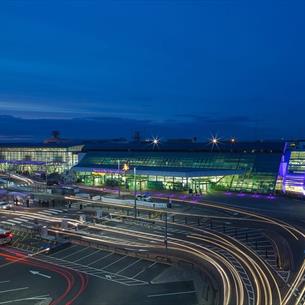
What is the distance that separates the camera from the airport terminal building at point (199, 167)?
68812 mm

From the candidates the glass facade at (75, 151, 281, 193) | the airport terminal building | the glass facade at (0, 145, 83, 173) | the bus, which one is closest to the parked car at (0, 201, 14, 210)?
the airport terminal building

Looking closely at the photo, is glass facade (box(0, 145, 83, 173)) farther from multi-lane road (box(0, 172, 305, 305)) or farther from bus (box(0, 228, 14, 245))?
bus (box(0, 228, 14, 245))

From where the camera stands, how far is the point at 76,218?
Answer: 52969 mm

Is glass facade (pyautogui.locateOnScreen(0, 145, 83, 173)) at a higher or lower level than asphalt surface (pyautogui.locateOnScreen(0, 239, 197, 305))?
higher

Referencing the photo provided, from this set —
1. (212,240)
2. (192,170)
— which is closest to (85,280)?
(212,240)

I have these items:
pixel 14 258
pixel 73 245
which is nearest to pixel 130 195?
pixel 73 245

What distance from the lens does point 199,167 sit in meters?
79.3

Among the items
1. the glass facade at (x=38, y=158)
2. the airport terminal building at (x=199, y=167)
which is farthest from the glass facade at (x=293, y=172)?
the glass facade at (x=38, y=158)

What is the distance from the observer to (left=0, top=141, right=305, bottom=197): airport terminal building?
6881cm

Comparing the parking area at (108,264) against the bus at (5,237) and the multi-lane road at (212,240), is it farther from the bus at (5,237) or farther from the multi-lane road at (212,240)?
the bus at (5,237)

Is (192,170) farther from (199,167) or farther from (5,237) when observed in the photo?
(5,237)

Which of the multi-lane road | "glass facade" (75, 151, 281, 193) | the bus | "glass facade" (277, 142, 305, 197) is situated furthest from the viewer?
"glass facade" (75, 151, 281, 193)

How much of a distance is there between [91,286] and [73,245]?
11545mm

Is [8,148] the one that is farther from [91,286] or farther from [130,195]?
[91,286]
